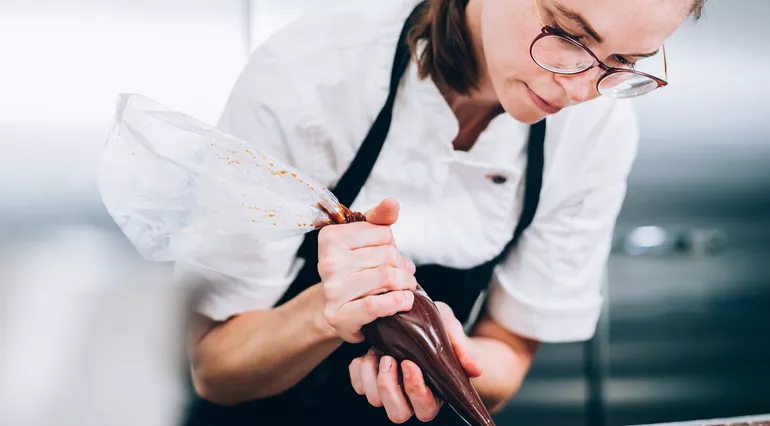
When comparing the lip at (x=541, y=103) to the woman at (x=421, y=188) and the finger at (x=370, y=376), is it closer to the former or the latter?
the woman at (x=421, y=188)

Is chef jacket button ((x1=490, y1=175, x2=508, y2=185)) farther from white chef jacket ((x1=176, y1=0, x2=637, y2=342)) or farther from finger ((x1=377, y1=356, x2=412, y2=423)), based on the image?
finger ((x1=377, y1=356, x2=412, y2=423))

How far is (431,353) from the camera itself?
864mm

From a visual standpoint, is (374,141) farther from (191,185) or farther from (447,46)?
(191,185)

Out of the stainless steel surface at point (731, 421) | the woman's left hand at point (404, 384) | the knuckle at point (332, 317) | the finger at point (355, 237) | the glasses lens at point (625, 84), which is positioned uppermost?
the glasses lens at point (625, 84)

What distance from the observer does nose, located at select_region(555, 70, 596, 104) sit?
0.93 m

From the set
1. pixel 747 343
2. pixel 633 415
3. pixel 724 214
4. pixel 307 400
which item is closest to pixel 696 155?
pixel 724 214

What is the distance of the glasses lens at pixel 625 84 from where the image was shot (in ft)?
3.08

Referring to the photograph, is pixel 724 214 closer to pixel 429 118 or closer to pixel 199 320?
pixel 429 118

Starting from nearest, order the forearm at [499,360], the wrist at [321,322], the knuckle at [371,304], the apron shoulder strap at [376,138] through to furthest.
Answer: the knuckle at [371,304] → the wrist at [321,322] → the apron shoulder strap at [376,138] → the forearm at [499,360]

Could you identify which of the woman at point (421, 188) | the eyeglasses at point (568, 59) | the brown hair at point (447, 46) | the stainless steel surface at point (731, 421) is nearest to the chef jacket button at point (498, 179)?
the woman at point (421, 188)

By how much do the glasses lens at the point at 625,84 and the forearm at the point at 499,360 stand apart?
46cm

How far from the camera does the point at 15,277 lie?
966 mm

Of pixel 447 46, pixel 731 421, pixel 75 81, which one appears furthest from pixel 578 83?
pixel 731 421

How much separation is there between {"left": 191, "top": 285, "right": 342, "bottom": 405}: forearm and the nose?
44 cm
